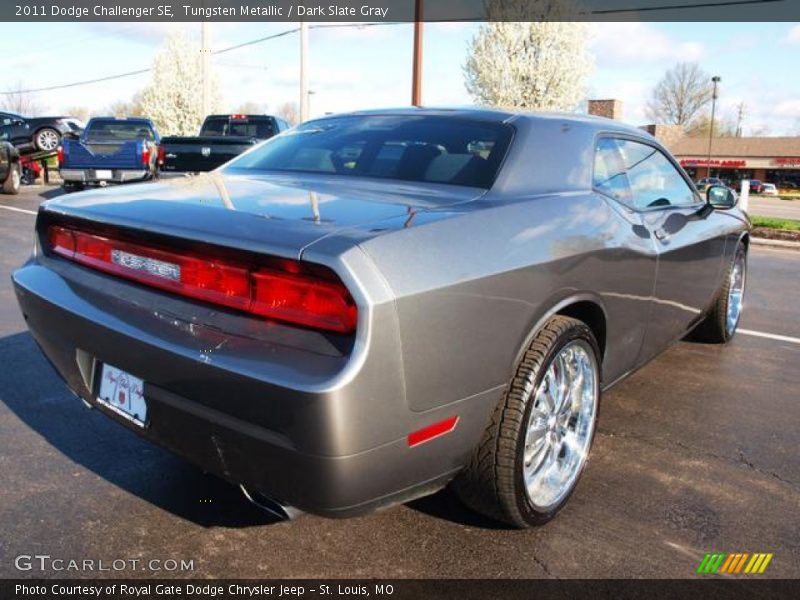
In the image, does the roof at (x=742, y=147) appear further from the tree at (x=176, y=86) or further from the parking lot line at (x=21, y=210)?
the parking lot line at (x=21, y=210)

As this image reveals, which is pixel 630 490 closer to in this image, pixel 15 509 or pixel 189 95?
pixel 15 509

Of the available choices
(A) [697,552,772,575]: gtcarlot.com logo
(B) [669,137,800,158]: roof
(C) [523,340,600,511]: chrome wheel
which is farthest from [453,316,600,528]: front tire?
(B) [669,137,800,158]: roof

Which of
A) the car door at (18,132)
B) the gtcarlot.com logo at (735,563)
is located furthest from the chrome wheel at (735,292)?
the car door at (18,132)

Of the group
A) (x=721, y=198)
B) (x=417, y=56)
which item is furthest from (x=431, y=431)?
(x=417, y=56)

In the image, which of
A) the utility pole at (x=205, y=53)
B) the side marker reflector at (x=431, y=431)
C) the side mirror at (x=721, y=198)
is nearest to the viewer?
the side marker reflector at (x=431, y=431)

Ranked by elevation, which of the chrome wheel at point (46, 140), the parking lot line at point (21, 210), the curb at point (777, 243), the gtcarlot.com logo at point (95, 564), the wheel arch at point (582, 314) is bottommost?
the gtcarlot.com logo at point (95, 564)

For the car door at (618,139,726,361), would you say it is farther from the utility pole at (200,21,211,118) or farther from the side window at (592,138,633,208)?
the utility pole at (200,21,211,118)

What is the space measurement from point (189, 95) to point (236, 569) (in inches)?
1818

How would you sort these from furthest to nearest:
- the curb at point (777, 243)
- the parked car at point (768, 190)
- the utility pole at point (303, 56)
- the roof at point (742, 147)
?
1. the roof at point (742, 147)
2. the parked car at point (768, 190)
3. the utility pole at point (303, 56)
4. the curb at point (777, 243)

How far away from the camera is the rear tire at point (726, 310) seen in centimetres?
486

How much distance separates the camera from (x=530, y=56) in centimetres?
2827

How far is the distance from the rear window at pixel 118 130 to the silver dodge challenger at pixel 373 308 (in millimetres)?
13409

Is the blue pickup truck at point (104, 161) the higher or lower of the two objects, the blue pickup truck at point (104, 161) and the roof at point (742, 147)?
the lower

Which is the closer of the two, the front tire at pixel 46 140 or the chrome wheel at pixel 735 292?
the chrome wheel at pixel 735 292
